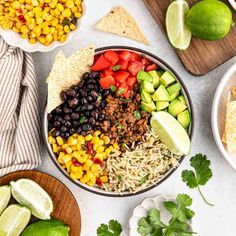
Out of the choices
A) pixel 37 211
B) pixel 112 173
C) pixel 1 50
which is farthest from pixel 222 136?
pixel 1 50

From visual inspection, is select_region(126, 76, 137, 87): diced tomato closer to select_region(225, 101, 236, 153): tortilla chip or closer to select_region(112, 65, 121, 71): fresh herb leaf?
select_region(112, 65, 121, 71): fresh herb leaf

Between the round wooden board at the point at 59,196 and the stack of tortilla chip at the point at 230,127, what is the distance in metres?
0.86

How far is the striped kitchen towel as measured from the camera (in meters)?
2.75

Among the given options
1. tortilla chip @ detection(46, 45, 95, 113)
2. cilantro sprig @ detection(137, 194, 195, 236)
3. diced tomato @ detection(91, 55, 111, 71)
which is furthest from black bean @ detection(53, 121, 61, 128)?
cilantro sprig @ detection(137, 194, 195, 236)

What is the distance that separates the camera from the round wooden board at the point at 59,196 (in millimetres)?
2736

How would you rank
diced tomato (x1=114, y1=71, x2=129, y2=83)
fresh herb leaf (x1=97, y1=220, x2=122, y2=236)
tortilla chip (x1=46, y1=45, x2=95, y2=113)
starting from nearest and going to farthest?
tortilla chip (x1=46, y1=45, x2=95, y2=113)
diced tomato (x1=114, y1=71, x2=129, y2=83)
fresh herb leaf (x1=97, y1=220, x2=122, y2=236)

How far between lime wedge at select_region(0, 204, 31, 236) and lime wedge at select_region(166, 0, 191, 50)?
1161 millimetres

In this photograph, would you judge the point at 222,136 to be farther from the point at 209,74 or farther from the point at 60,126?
the point at 60,126

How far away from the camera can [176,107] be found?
2.76 m

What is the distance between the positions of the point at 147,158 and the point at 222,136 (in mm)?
450

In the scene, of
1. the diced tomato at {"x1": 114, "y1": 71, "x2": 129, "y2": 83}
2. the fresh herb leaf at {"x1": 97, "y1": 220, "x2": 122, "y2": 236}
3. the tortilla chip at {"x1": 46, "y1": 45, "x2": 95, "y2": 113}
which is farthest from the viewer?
the fresh herb leaf at {"x1": 97, "y1": 220, "x2": 122, "y2": 236}

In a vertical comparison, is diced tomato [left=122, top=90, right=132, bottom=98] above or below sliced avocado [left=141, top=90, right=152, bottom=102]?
above

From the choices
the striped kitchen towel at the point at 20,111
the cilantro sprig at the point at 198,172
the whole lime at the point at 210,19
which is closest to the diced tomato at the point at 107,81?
the striped kitchen towel at the point at 20,111

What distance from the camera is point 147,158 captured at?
108 inches
